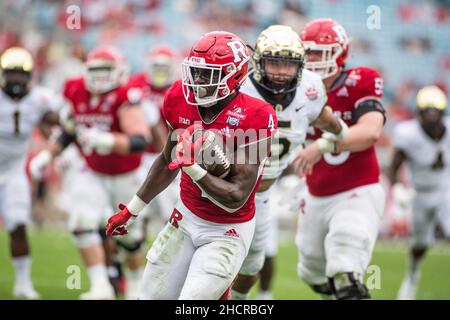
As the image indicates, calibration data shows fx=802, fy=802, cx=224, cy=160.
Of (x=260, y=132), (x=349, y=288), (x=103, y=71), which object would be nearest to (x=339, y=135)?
(x=349, y=288)

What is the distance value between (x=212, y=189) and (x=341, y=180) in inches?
71.4

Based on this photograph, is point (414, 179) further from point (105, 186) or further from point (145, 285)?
point (145, 285)

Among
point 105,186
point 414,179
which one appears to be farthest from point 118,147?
point 414,179

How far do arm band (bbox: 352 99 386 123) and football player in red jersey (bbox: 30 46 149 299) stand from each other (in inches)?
83.2

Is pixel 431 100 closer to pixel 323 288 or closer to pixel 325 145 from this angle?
→ pixel 323 288

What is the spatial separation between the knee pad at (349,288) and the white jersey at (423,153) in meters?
4.01

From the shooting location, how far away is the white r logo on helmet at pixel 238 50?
409 cm

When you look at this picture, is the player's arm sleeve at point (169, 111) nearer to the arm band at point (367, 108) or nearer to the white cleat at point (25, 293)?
the arm band at point (367, 108)

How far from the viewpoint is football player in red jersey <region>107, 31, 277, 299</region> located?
3932 mm

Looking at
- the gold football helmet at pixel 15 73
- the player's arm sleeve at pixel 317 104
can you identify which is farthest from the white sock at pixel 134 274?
the player's arm sleeve at pixel 317 104

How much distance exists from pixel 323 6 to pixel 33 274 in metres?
9.74

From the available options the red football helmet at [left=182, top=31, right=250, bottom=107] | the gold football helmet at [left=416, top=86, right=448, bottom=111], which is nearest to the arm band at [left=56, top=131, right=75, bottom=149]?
the red football helmet at [left=182, top=31, right=250, bottom=107]

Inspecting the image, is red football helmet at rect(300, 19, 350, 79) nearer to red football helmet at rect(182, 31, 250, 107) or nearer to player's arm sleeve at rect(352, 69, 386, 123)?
player's arm sleeve at rect(352, 69, 386, 123)
